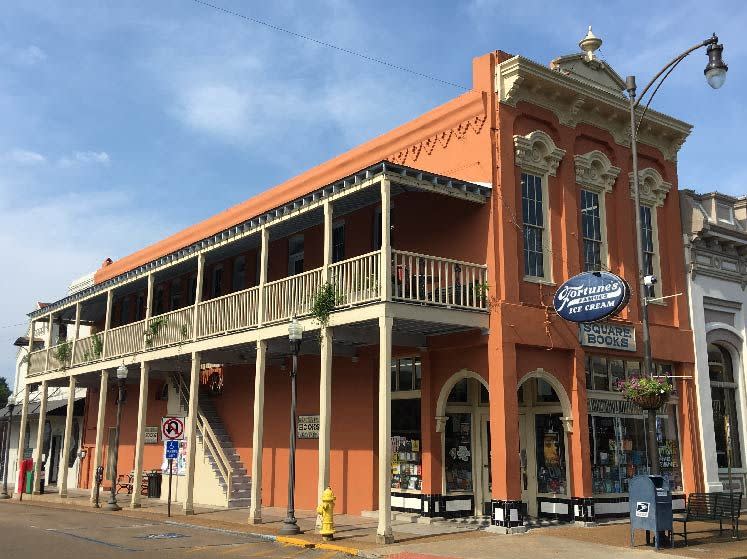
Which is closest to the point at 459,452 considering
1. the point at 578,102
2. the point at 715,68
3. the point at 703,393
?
the point at 703,393

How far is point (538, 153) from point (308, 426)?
377 inches

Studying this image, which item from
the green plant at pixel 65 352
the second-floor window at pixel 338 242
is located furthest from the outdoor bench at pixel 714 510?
the green plant at pixel 65 352

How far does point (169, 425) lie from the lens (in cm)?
1872

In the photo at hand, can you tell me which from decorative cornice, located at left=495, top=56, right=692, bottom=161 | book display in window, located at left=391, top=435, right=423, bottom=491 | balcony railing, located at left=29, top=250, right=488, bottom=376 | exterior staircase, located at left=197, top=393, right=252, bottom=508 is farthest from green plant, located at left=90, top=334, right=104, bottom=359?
decorative cornice, located at left=495, top=56, right=692, bottom=161

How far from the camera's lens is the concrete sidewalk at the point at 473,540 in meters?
12.1

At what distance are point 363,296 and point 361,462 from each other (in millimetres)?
5469

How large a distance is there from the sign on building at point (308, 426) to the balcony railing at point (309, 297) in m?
3.43

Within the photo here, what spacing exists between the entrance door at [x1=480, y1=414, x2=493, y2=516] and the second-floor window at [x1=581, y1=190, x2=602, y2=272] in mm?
4461

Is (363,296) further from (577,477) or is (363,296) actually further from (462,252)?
(577,477)

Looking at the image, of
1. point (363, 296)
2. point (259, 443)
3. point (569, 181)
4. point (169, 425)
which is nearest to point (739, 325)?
point (569, 181)

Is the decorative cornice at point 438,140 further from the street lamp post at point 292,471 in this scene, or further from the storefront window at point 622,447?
the storefront window at point 622,447

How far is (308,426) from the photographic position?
20297 mm

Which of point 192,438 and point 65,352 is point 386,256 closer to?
point 192,438

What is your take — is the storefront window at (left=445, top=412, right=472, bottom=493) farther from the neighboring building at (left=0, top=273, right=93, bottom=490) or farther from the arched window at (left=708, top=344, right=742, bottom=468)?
the neighboring building at (left=0, top=273, right=93, bottom=490)
